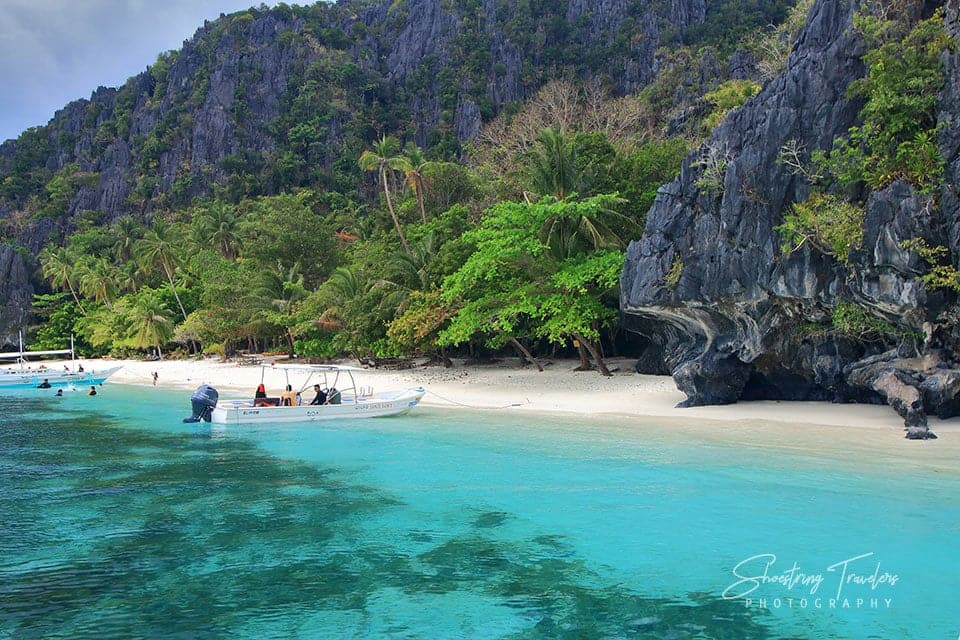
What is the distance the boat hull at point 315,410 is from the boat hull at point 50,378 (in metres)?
20.2

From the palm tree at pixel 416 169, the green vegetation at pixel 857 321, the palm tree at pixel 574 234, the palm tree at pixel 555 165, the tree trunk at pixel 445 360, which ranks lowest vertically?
the tree trunk at pixel 445 360

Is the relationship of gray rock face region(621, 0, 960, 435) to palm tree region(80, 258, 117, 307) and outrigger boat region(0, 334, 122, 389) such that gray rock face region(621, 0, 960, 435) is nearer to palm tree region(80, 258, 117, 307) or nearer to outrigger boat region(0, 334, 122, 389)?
outrigger boat region(0, 334, 122, 389)

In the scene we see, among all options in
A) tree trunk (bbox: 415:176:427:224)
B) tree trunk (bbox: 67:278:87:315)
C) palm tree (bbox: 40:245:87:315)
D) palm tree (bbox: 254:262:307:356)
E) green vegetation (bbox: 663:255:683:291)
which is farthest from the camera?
palm tree (bbox: 40:245:87:315)

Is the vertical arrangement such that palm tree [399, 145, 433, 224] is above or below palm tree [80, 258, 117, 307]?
above

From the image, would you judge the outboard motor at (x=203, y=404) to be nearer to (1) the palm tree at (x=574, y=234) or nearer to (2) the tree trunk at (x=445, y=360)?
(2) the tree trunk at (x=445, y=360)

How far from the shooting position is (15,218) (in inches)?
3305

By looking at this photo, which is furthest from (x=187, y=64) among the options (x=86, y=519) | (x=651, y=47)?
(x=86, y=519)

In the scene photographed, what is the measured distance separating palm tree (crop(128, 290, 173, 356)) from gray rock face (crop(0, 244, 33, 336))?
62.7ft

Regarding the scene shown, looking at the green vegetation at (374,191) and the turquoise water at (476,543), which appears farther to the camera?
the green vegetation at (374,191)

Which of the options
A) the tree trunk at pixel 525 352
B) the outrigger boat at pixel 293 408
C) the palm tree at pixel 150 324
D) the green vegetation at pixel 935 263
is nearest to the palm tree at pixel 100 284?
the palm tree at pixel 150 324

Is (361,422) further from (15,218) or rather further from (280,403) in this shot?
(15,218)

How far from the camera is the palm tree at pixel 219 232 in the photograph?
54.7 meters

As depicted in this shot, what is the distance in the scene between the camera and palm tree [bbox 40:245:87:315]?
58144mm

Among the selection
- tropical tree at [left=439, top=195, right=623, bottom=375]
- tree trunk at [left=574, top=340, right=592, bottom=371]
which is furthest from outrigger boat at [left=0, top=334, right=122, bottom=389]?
tree trunk at [left=574, top=340, right=592, bottom=371]
